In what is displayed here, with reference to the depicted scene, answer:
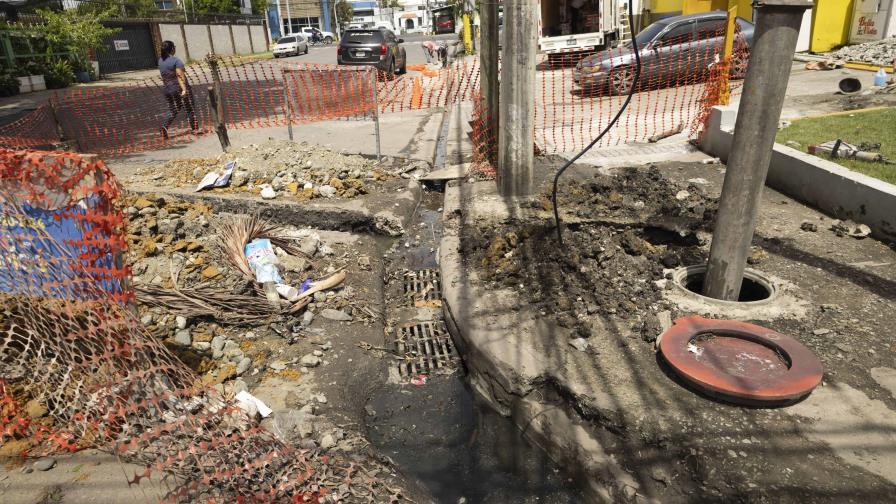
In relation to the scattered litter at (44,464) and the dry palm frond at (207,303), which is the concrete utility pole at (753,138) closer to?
the dry palm frond at (207,303)

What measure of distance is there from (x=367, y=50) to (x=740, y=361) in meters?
20.0

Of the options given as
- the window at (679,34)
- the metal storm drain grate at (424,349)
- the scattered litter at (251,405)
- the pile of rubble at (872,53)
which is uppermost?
the window at (679,34)

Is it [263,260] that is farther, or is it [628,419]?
[263,260]

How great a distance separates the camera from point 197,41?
1462 inches

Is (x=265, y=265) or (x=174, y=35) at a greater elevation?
(x=174, y=35)

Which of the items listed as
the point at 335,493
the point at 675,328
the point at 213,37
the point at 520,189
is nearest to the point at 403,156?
the point at 520,189

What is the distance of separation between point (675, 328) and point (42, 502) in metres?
3.62

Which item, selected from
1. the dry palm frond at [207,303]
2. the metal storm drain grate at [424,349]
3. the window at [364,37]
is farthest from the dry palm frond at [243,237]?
the window at [364,37]

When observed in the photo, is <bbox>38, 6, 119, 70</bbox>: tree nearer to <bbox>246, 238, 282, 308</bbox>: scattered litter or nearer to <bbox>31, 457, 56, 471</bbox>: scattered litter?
<bbox>246, 238, 282, 308</bbox>: scattered litter

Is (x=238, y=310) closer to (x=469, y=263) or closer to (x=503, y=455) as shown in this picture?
(x=469, y=263)

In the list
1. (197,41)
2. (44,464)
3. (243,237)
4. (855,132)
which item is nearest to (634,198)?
(855,132)

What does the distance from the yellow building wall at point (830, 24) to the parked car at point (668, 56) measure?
5303mm

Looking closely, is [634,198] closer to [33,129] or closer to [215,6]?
[33,129]

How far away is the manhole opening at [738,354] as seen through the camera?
3.32 metres
